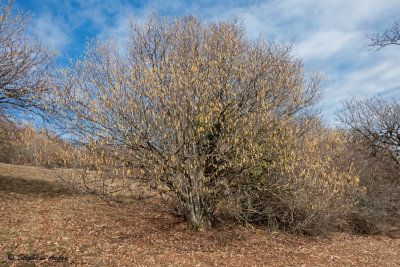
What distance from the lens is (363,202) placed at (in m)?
11.8

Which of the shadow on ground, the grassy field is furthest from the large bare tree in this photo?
the shadow on ground

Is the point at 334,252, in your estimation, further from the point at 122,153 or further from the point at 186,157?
the point at 122,153

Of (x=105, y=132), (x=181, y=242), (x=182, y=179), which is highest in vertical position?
(x=105, y=132)

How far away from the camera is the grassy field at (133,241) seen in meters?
6.19

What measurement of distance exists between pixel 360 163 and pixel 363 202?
1738 mm

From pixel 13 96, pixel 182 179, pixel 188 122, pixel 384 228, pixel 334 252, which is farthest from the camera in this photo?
pixel 384 228

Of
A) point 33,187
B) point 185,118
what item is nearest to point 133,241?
point 185,118

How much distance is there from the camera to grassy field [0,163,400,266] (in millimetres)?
6191

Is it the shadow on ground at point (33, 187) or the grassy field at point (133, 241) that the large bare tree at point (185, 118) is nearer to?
the grassy field at point (133, 241)

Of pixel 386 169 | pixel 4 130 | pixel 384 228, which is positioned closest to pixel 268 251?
pixel 384 228

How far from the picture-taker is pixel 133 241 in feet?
24.2

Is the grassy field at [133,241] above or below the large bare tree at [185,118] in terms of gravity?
below

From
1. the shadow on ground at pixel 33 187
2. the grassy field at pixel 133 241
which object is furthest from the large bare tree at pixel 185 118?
the shadow on ground at pixel 33 187

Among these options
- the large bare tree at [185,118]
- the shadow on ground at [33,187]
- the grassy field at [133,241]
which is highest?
the large bare tree at [185,118]
